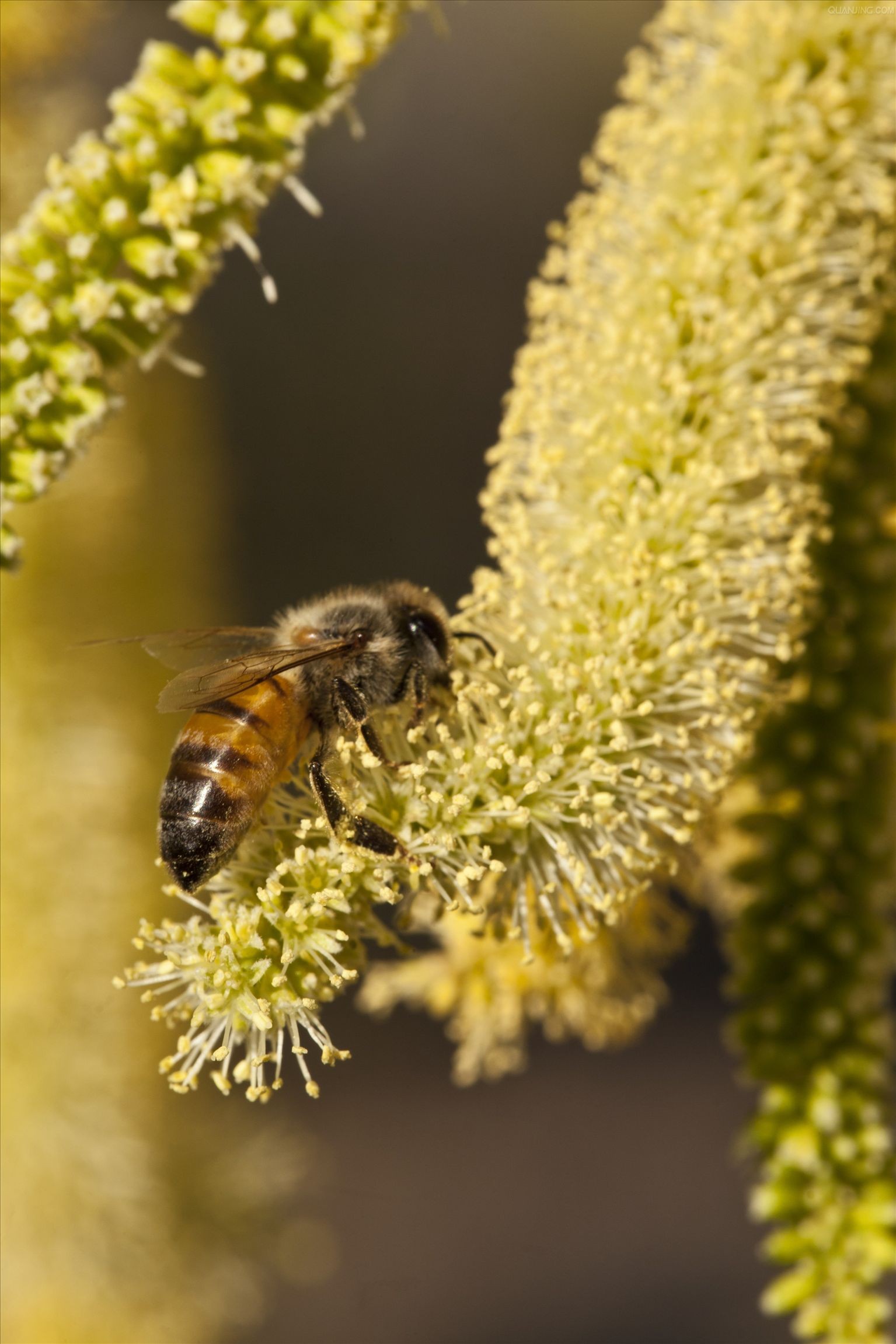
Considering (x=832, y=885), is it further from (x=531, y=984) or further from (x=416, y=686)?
(x=416, y=686)

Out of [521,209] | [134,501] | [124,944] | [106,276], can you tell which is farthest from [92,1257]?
[521,209]

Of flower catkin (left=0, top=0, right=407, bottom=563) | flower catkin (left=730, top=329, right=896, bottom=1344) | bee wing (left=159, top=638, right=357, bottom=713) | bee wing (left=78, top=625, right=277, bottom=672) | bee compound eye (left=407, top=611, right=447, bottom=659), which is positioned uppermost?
flower catkin (left=0, top=0, right=407, bottom=563)

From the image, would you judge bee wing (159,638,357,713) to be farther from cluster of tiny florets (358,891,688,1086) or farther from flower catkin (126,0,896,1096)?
cluster of tiny florets (358,891,688,1086)

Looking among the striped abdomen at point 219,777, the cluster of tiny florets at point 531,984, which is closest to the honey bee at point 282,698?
the striped abdomen at point 219,777

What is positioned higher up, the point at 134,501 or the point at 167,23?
the point at 167,23

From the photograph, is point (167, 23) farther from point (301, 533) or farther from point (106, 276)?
point (106, 276)

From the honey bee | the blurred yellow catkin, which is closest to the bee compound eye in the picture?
the honey bee

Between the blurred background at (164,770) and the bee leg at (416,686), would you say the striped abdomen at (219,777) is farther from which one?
the blurred background at (164,770)
